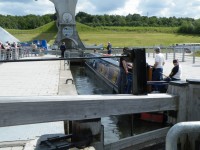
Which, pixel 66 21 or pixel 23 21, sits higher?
pixel 23 21

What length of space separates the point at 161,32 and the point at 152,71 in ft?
292

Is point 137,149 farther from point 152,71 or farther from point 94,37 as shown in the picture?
point 94,37

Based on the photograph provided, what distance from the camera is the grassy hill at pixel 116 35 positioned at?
261ft

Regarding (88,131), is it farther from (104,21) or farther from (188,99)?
(104,21)

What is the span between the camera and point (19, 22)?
12138 centimetres

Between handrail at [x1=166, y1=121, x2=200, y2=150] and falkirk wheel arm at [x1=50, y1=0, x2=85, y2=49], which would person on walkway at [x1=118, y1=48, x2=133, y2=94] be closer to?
handrail at [x1=166, y1=121, x2=200, y2=150]

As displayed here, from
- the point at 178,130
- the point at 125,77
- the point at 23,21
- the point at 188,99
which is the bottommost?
the point at 125,77

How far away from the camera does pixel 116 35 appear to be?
8994 centimetres

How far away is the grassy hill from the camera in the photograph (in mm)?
79500

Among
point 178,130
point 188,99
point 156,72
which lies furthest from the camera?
point 156,72

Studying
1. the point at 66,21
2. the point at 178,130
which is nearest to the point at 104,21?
the point at 66,21

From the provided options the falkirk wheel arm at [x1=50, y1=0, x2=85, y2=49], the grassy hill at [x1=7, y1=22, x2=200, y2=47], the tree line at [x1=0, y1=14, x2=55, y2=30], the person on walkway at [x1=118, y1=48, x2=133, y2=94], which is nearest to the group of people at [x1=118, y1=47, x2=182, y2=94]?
the person on walkway at [x1=118, y1=48, x2=133, y2=94]

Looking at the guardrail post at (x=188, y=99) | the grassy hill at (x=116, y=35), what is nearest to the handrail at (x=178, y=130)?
the guardrail post at (x=188, y=99)

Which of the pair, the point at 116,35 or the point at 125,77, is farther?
the point at 116,35
